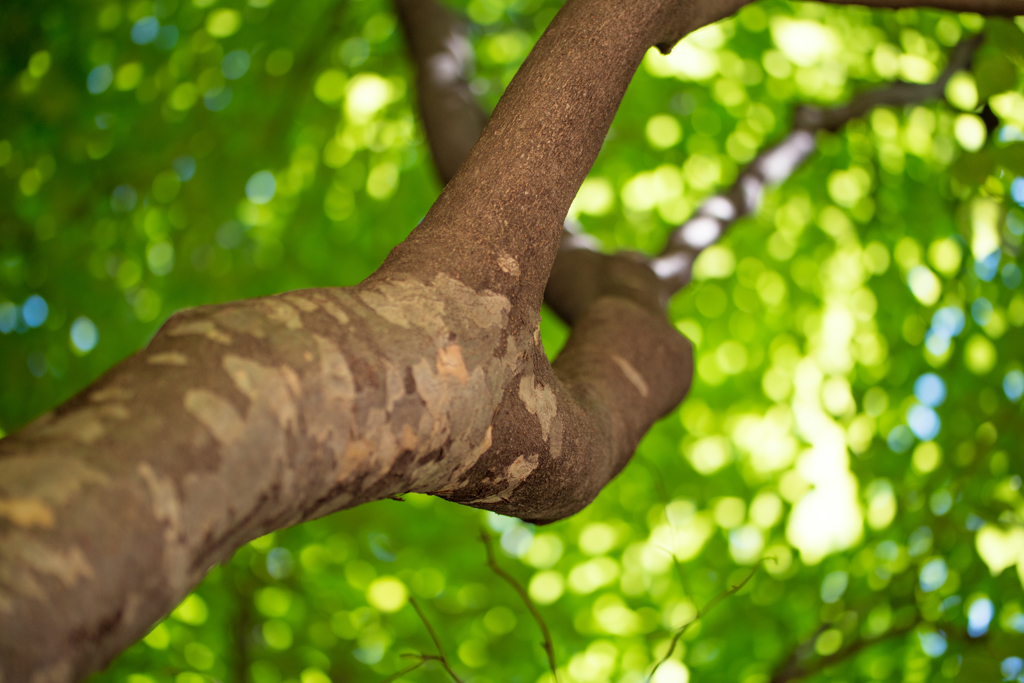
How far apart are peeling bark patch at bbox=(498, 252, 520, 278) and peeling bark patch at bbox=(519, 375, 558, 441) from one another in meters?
0.15

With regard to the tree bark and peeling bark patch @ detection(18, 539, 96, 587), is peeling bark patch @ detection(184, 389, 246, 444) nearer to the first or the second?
the tree bark

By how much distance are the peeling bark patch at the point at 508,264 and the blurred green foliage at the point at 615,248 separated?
2395mm

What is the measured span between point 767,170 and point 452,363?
2.09m

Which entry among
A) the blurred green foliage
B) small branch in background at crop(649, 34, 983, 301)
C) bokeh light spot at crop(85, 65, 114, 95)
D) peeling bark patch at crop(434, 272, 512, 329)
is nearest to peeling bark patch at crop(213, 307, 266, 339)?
peeling bark patch at crop(434, 272, 512, 329)

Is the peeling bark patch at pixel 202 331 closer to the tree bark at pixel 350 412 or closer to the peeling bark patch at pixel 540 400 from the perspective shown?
the tree bark at pixel 350 412

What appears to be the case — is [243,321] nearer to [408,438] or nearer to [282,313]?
[282,313]

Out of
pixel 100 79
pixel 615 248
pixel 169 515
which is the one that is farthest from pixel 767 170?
pixel 100 79

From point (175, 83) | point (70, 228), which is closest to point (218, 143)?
point (175, 83)

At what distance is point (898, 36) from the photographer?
337 centimetres

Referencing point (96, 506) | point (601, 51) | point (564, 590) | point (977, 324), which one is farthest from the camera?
point (564, 590)

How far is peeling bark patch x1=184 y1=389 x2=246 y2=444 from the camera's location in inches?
24.4

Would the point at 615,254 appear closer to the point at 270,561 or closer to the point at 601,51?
the point at 601,51

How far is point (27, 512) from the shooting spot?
1.73 ft

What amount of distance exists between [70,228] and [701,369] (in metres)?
3.06
